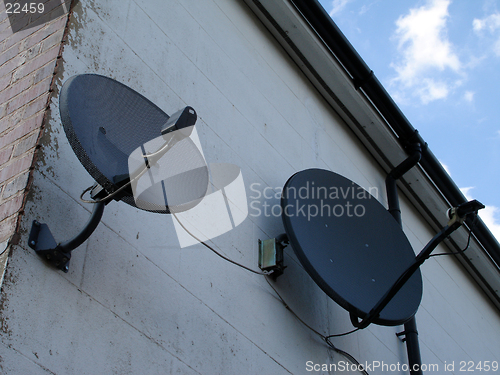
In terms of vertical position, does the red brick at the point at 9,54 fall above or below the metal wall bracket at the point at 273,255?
below

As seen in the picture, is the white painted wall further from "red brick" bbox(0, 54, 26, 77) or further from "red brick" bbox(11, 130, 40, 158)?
"red brick" bbox(0, 54, 26, 77)

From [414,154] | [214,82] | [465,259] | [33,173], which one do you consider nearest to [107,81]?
[33,173]

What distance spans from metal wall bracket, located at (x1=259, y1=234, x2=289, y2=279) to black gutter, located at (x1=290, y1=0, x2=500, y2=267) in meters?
1.81

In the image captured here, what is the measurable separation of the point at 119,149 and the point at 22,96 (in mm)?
632

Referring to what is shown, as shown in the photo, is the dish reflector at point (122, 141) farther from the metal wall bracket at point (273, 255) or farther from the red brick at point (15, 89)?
the metal wall bracket at point (273, 255)

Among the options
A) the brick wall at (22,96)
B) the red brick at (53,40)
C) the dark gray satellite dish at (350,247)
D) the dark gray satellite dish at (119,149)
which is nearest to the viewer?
the dark gray satellite dish at (119,149)

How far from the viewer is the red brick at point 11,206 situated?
199 centimetres

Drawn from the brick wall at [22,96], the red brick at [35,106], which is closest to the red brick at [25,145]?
the brick wall at [22,96]

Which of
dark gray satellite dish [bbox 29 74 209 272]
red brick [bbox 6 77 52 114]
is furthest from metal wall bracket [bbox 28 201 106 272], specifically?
red brick [bbox 6 77 52 114]

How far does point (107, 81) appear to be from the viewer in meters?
2.22

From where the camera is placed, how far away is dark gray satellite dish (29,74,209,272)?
1.81m

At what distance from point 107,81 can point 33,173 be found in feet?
1.52

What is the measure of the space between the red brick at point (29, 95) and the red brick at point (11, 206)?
52 centimetres

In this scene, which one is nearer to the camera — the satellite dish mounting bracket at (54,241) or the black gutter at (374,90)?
the satellite dish mounting bracket at (54,241)
